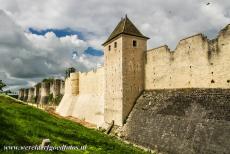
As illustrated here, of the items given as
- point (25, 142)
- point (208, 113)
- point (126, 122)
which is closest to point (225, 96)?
point (208, 113)

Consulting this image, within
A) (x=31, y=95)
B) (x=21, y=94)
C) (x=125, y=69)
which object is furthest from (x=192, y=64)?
(x=21, y=94)

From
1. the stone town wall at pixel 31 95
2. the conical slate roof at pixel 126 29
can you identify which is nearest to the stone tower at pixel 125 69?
the conical slate roof at pixel 126 29

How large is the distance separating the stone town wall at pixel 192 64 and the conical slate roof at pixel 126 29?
8.00ft

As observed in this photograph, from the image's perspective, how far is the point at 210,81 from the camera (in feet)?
54.1

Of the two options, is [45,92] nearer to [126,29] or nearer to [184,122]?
[126,29]

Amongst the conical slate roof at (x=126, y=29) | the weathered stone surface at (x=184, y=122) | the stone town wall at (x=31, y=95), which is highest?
the conical slate roof at (x=126, y=29)

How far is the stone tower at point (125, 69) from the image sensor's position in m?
22.8

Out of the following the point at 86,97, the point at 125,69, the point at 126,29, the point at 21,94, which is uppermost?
the point at 126,29

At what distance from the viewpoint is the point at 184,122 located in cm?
1567

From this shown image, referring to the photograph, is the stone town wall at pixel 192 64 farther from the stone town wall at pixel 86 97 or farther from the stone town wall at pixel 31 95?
the stone town wall at pixel 31 95

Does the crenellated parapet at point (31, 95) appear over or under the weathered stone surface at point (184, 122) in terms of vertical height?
over

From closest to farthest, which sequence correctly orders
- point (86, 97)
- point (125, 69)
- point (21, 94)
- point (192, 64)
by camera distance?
point (192, 64) < point (125, 69) < point (86, 97) < point (21, 94)

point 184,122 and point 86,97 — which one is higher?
point 86,97

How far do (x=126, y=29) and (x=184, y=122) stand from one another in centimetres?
1095
